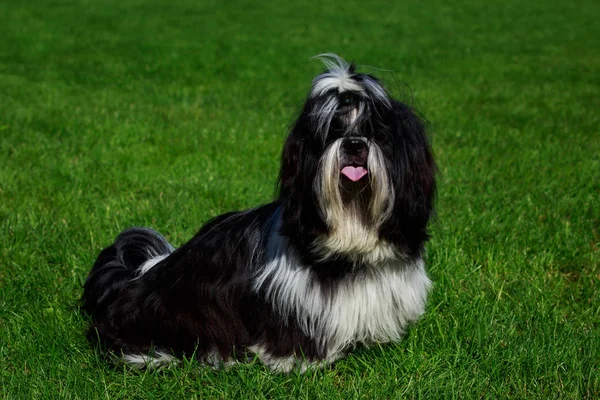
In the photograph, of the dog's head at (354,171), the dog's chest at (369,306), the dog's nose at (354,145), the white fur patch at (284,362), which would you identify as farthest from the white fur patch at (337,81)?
the white fur patch at (284,362)

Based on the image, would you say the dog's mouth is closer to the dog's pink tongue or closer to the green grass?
the dog's pink tongue

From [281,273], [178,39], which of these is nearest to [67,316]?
[281,273]

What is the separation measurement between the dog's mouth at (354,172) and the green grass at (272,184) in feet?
1.74

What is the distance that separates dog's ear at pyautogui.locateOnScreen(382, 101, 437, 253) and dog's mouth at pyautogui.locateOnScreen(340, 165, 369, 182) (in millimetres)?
115

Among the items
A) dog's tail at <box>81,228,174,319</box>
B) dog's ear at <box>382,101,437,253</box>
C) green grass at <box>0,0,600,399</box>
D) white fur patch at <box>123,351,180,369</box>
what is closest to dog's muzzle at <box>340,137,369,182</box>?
dog's ear at <box>382,101,437,253</box>

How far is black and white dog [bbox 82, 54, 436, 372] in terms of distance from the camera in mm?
2783

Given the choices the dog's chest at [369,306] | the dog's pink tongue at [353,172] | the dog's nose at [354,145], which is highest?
the dog's nose at [354,145]

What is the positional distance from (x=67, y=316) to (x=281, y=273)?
133cm

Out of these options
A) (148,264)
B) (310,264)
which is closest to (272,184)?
(148,264)

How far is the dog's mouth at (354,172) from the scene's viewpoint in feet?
9.02

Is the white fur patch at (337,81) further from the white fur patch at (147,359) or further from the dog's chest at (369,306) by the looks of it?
the white fur patch at (147,359)

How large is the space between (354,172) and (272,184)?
3205mm

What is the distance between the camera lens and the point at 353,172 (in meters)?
2.74

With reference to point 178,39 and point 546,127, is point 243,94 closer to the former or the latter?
point 546,127
